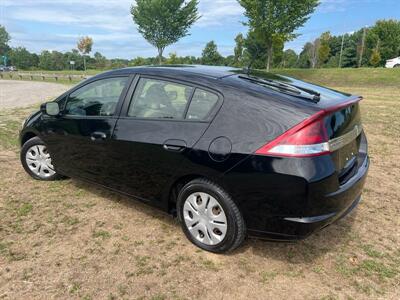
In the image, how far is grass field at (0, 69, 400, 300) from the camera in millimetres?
2541

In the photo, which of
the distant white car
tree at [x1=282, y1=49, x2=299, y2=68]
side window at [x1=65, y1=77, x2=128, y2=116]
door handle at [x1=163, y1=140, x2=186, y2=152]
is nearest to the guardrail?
side window at [x1=65, y1=77, x2=128, y2=116]

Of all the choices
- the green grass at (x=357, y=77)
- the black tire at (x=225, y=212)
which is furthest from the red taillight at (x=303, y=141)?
the green grass at (x=357, y=77)

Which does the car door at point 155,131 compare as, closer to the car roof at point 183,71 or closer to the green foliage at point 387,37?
the car roof at point 183,71

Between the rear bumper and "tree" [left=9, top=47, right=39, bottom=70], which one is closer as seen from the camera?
the rear bumper

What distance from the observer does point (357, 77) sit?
24906 millimetres

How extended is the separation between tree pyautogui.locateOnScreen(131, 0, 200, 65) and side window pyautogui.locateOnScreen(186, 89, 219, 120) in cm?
3827

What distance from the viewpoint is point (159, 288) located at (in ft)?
8.39

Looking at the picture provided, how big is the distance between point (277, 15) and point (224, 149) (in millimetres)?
27382

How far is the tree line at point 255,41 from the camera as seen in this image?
2706cm

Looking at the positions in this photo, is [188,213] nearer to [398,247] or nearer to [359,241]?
[359,241]

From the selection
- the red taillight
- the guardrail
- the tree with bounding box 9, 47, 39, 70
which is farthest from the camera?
the tree with bounding box 9, 47, 39, 70

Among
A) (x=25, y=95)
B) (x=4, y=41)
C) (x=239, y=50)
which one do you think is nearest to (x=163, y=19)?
(x=239, y=50)

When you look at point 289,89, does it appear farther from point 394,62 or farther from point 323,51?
point 323,51

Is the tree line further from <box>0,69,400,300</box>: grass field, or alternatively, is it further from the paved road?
the paved road
